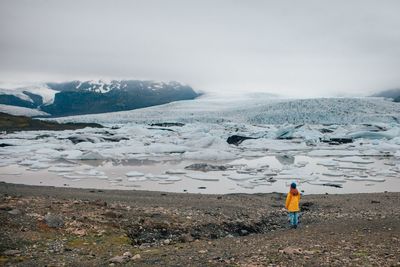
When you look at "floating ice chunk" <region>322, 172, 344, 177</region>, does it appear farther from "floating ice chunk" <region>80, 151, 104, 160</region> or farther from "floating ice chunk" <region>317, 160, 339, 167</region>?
"floating ice chunk" <region>80, 151, 104, 160</region>

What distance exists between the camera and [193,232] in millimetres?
9641

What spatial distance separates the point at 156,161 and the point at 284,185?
40.2 feet

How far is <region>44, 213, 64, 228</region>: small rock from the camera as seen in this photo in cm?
905

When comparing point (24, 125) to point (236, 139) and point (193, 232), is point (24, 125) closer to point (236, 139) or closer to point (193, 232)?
point (236, 139)

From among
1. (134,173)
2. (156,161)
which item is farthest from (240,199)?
(156,161)

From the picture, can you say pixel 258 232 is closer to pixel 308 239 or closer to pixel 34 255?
pixel 308 239

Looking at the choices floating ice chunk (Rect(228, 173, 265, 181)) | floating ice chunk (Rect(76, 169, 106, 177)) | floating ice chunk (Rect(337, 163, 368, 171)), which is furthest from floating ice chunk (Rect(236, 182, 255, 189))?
floating ice chunk (Rect(337, 163, 368, 171))

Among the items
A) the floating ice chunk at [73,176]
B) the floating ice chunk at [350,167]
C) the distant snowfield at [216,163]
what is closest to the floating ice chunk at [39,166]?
the distant snowfield at [216,163]

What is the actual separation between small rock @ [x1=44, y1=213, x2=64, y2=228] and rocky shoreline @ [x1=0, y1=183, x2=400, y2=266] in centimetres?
1

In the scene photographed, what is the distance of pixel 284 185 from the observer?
18297 millimetres

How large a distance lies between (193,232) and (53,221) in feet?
10.3

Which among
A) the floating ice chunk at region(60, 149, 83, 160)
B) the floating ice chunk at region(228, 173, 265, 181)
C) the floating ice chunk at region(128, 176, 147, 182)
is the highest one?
the floating ice chunk at region(228, 173, 265, 181)

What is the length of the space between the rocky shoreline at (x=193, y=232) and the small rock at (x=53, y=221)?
12 millimetres

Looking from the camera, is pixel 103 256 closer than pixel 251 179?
Yes
